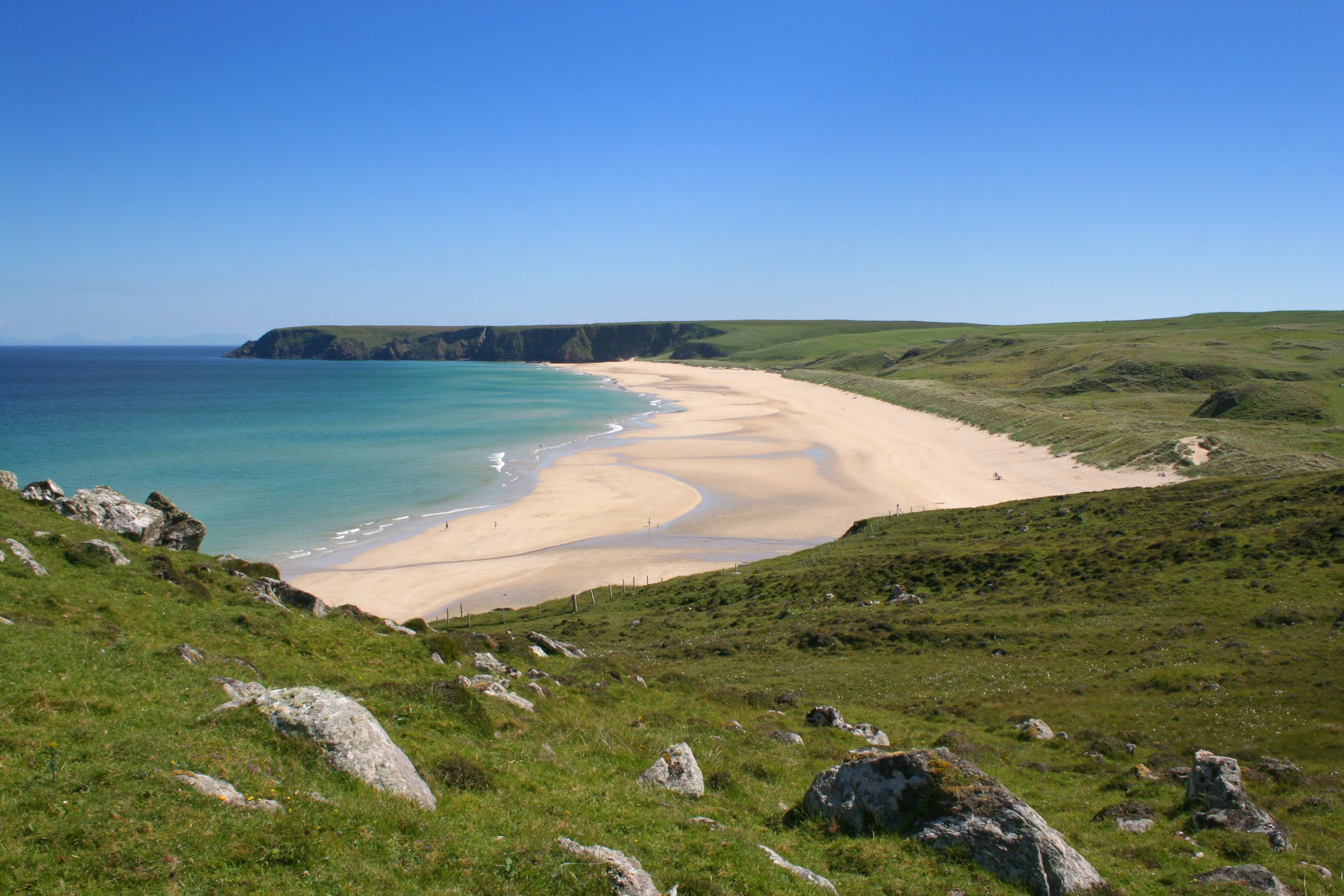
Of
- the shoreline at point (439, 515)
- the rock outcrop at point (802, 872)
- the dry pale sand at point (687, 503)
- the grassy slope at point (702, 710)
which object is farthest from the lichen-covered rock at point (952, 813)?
the shoreline at point (439, 515)

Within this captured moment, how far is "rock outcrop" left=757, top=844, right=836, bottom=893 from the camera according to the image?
26.6 feet

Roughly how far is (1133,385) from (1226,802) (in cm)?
10749

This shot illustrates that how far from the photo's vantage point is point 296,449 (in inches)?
2896

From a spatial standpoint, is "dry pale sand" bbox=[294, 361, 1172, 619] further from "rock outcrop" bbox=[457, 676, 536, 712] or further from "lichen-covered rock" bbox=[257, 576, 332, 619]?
"rock outcrop" bbox=[457, 676, 536, 712]

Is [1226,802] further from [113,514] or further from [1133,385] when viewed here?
[1133,385]

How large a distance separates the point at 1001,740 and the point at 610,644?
47.1 ft

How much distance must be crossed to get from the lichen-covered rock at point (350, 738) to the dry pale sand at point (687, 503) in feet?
78.8

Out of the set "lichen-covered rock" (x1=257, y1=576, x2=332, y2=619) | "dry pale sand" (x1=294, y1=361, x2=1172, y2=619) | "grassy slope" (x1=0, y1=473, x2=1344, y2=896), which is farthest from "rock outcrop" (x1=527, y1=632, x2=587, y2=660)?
"dry pale sand" (x1=294, y1=361, x2=1172, y2=619)

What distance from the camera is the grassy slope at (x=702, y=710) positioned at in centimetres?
709

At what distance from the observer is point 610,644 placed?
27078 mm

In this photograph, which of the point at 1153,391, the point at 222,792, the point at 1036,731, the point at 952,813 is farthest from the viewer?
the point at 1153,391

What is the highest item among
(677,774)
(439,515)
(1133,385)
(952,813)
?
(1133,385)

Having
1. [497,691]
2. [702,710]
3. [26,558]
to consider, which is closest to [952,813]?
[702,710]

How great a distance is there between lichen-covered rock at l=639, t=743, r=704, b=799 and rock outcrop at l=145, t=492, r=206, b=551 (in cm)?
1849
